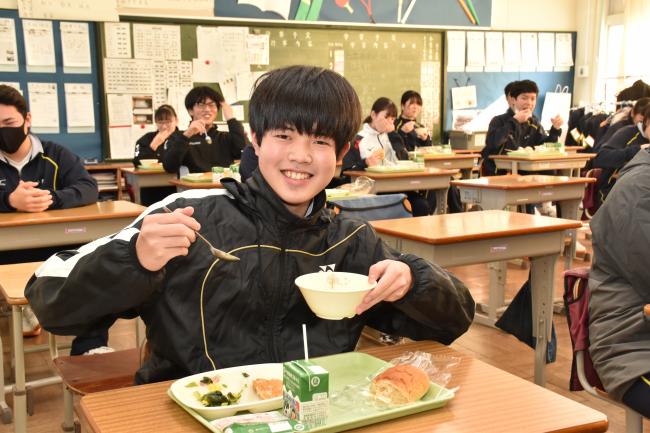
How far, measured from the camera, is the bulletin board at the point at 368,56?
Result: 8.29 m

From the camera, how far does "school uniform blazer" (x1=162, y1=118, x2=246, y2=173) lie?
222 inches

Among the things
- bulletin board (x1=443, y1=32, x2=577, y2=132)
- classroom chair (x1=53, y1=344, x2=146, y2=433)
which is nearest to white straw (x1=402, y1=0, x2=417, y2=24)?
bulletin board (x1=443, y1=32, x2=577, y2=132)

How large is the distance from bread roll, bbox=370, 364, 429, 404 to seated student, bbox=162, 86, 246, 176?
4.72 meters

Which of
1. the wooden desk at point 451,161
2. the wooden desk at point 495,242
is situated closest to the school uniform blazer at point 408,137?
the wooden desk at point 451,161

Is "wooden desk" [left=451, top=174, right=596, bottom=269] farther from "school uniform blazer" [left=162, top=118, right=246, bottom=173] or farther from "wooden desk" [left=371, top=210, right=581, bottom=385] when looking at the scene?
"school uniform blazer" [left=162, top=118, right=246, bottom=173]

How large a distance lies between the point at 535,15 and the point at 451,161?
13.1 feet

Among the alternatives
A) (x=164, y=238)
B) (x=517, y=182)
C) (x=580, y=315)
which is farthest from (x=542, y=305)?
(x=164, y=238)

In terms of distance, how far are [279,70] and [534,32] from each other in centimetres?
976

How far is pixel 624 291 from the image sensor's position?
6.26 feet

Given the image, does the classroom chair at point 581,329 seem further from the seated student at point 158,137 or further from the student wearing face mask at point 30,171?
the seated student at point 158,137

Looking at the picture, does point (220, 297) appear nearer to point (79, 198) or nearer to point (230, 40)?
point (79, 198)

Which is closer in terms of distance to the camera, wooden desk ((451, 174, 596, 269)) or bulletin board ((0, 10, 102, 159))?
wooden desk ((451, 174, 596, 269))

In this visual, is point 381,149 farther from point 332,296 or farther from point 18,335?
point 332,296

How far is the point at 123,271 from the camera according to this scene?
116cm
